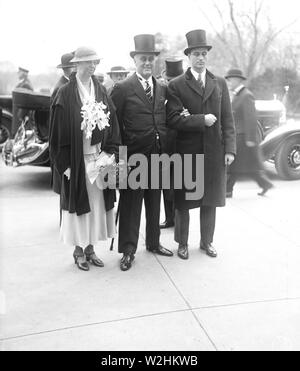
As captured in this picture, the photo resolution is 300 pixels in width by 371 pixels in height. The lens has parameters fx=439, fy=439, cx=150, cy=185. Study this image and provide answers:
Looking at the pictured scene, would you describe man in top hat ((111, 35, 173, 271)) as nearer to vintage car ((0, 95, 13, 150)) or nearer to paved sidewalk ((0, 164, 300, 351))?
paved sidewalk ((0, 164, 300, 351))

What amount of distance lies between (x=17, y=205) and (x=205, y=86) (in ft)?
10.9

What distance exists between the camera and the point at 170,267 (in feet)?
12.9

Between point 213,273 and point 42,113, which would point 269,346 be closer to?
point 213,273

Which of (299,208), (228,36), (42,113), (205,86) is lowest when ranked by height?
(299,208)

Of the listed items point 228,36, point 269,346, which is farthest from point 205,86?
point 228,36

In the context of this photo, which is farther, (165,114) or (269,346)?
(165,114)

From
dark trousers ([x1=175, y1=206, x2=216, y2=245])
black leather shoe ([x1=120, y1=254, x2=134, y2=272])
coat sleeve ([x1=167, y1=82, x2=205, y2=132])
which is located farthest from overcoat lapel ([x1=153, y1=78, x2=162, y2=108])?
black leather shoe ([x1=120, y1=254, x2=134, y2=272])

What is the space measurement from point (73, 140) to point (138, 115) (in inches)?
23.8

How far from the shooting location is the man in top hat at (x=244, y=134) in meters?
6.30

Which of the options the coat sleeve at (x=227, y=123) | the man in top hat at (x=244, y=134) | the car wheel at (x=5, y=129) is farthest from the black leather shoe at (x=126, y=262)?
the car wheel at (x=5, y=129)

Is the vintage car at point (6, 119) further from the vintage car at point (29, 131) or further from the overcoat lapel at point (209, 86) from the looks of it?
the overcoat lapel at point (209, 86)

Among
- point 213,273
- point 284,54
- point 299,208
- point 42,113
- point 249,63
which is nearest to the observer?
point 213,273

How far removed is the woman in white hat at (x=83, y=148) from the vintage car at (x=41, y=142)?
130 inches

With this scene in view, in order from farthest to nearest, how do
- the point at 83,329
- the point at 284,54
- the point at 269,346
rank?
1. the point at 284,54
2. the point at 83,329
3. the point at 269,346
